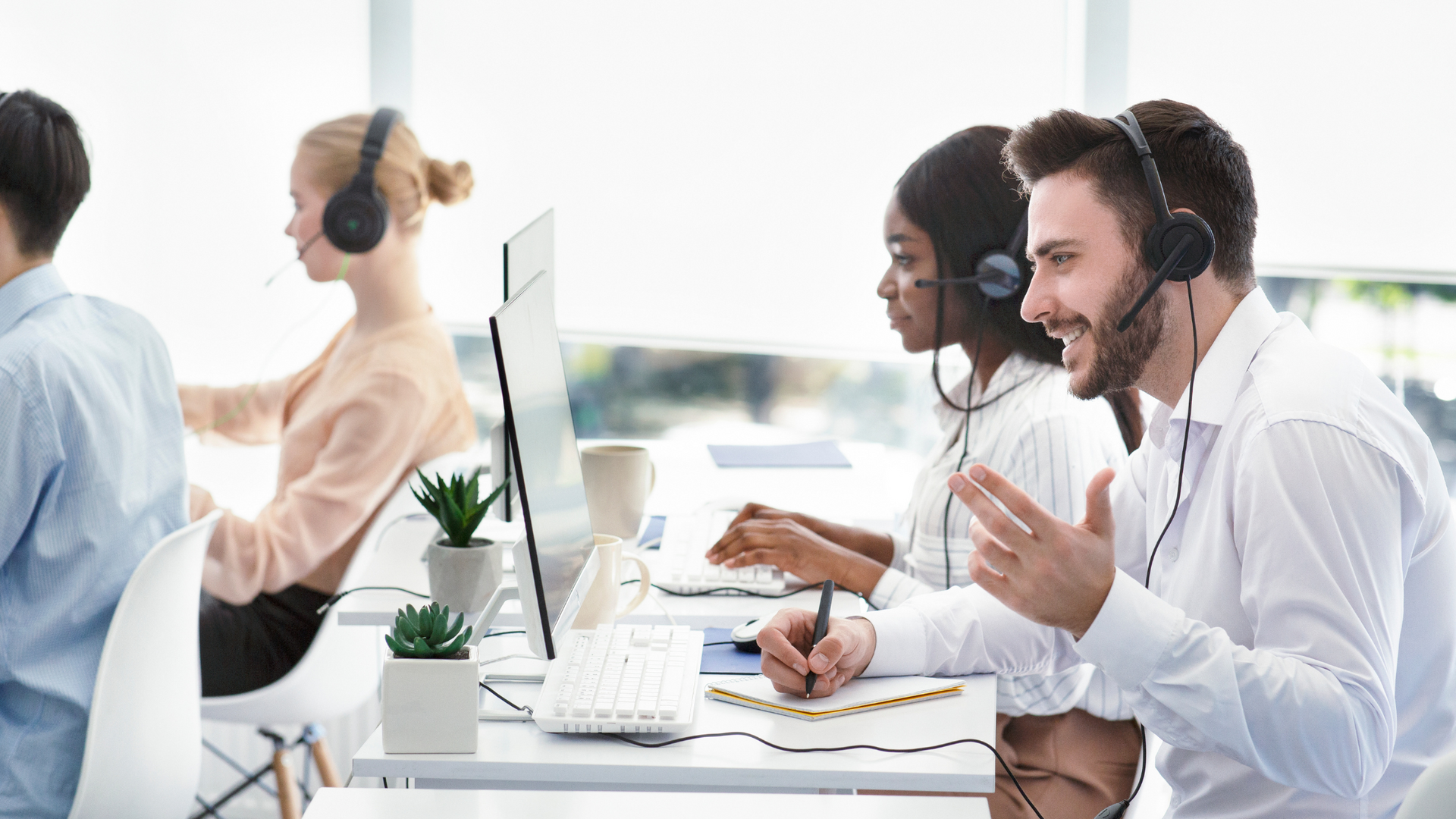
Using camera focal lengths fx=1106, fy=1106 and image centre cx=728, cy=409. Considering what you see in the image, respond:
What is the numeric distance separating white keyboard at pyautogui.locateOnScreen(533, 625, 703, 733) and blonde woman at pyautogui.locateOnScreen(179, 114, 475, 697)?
92 cm

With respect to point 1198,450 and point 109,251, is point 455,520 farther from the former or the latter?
point 109,251

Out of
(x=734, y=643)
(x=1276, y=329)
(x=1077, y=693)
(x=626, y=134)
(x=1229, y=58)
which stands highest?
(x=1229, y=58)

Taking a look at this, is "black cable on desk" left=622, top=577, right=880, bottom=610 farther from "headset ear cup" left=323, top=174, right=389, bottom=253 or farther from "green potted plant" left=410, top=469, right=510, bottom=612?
"headset ear cup" left=323, top=174, right=389, bottom=253

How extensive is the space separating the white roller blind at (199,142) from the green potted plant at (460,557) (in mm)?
1163

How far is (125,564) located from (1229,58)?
232 centimetres

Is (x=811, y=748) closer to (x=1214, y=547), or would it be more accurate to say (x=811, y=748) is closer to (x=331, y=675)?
(x=1214, y=547)

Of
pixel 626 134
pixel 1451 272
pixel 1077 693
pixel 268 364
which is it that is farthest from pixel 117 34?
pixel 1451 272

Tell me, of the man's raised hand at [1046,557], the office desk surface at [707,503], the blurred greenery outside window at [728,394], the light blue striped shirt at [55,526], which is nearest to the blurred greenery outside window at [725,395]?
the blurred greenery outside window at [728,394]

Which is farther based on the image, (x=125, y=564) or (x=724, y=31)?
(x=724, y=31)

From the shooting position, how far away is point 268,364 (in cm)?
249

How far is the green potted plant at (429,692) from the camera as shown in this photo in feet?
3.02

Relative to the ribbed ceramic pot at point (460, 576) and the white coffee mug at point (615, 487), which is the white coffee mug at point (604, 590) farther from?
the white coffee mug at point (615, 487)

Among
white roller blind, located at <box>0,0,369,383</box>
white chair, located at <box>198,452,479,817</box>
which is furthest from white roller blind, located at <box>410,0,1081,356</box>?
white chair, located at <box>198,452,479,817</box>

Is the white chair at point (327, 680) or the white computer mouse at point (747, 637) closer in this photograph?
the white computer mouse at point (747, 637)
